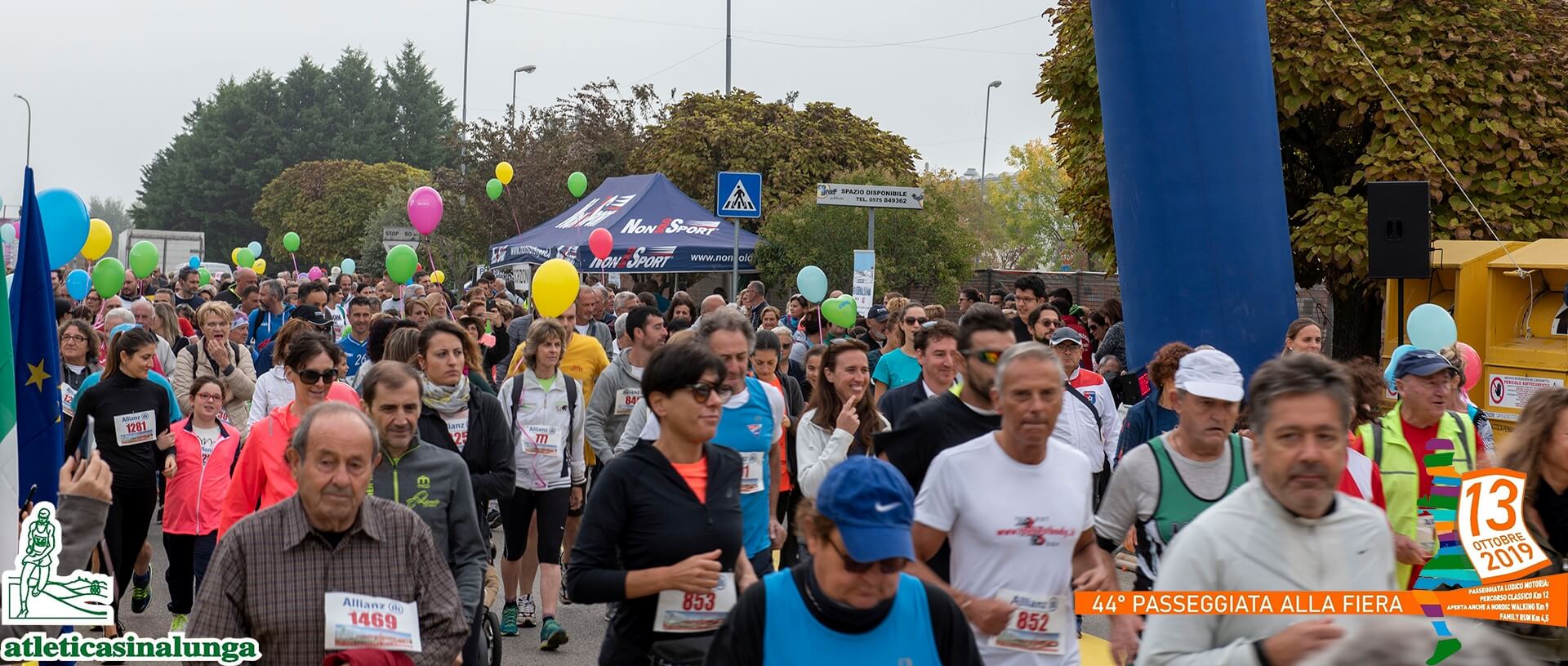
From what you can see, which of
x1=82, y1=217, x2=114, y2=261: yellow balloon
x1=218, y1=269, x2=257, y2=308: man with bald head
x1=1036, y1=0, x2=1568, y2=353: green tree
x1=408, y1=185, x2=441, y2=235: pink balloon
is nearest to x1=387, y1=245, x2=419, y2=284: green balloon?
x1=408, y1=185, x2=441, y2=235: pink balloon

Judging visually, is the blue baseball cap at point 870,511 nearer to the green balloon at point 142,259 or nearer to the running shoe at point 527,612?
the running shoe at point 527,612

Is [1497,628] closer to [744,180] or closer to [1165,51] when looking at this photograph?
[1165,51]

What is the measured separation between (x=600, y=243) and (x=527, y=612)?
14.8 meters

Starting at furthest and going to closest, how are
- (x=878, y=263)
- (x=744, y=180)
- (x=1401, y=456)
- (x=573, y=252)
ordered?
(x=878, y=263) → (x=573, y=252) → (x=744, y=180) → (x=1401, y=456)

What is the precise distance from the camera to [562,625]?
8805mm

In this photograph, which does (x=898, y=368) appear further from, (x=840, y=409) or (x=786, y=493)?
(x=840, y=409)

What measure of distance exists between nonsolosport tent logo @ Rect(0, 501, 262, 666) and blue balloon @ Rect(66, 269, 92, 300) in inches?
624

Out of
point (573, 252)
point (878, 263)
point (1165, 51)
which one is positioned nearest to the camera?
point (1165, 51)

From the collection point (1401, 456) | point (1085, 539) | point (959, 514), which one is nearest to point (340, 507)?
point (959, 514)

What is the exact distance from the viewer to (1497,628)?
4.55m

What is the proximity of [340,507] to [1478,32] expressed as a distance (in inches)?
601

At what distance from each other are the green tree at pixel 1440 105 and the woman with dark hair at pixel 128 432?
37.9ft

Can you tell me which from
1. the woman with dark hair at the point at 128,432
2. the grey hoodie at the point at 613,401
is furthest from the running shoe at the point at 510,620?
the woman with dark hair at the point at 128,432

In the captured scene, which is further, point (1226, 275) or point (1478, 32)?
point (1478, 32)
